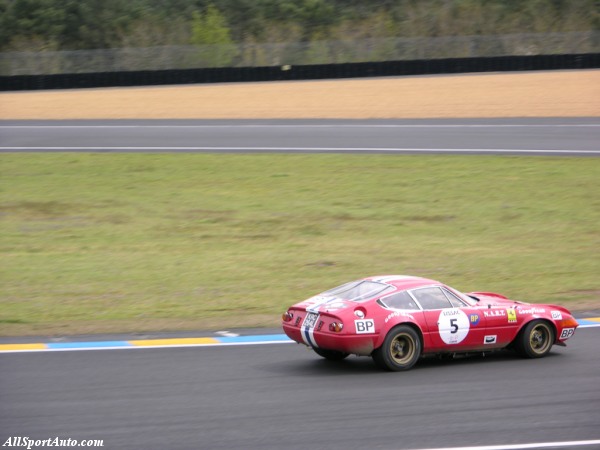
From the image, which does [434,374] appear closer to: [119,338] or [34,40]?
[119,338]

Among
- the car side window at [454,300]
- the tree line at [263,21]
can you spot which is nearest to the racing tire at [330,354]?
the car side window at [454,300]

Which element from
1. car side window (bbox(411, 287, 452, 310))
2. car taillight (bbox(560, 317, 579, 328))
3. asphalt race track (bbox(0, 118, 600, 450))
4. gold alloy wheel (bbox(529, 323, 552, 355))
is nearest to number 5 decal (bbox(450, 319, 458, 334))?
car side window (bbox(411, 287, 452, 310))

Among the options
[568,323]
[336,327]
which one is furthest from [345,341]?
[568,323]

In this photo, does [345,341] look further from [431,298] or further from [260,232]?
[260,232]

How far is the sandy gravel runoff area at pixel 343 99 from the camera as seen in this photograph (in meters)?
33.2

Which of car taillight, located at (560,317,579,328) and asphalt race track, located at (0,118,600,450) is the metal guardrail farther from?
asphalt race track, located at (0,118,600,450)

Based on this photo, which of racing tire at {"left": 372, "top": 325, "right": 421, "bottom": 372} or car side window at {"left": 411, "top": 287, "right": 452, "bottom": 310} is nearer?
racing tire at {"left": 372, "top": 325, "right": 421, "bottom": 372}

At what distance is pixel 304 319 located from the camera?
952cm

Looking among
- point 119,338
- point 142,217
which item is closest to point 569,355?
point 119,338

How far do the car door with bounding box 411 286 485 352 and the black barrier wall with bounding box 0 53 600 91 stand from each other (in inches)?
1227

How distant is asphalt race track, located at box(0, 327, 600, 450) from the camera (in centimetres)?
729

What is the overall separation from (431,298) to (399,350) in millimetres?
743

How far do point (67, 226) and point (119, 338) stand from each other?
8319 millimetres

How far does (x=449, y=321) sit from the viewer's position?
9.63 metres
